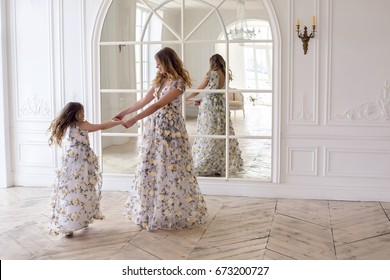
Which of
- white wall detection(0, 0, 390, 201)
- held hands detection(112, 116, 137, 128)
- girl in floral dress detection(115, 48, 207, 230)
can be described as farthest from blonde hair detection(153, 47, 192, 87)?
white wall detection(0, 0, 390, 201)

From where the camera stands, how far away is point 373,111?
17.8ft

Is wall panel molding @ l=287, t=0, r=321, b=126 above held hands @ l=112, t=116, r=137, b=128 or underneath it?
above

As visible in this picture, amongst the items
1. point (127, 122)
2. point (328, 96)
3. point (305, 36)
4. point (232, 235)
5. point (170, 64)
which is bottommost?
point (232, 235)

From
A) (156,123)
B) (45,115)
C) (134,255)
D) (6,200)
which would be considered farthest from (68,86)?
(134,255)

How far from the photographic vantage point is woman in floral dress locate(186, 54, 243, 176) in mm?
5758

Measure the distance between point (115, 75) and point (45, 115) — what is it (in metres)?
0.99

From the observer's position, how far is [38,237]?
438 cm

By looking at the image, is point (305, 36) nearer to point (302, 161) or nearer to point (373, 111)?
point (373, 111)

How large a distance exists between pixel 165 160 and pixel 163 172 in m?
0.10

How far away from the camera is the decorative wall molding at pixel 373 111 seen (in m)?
5.38

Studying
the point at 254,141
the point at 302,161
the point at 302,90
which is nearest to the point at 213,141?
the point at 254,141

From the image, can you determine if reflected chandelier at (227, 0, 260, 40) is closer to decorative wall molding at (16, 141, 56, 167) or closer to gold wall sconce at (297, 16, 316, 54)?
gold wall sconce at (297, 16, 316, 54)

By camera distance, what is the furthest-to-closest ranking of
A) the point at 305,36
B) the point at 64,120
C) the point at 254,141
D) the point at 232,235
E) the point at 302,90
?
the point at 254,141 < the point at 302,90 < the point at 305,36 < the point at 232,235 < the point at 64,120

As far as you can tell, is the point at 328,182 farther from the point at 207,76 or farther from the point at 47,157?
the point at 47,157
